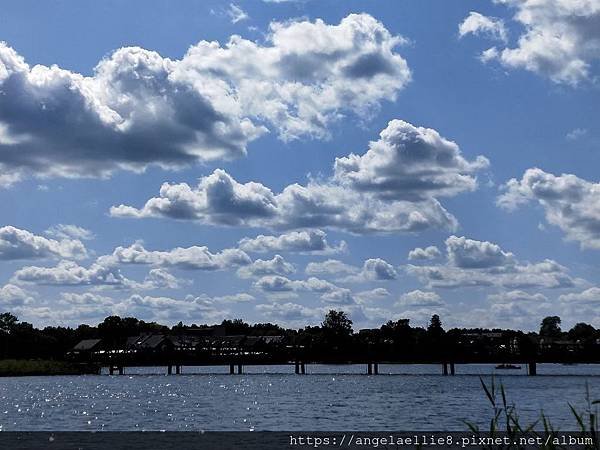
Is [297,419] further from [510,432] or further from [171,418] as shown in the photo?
[510,432]

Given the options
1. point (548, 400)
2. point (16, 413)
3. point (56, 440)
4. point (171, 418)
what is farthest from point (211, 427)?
point (548, 400)

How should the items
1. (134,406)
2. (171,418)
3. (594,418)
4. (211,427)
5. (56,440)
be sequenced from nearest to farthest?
(594,418) → (56,440) → (211,427) → (171,418) → (134,406)

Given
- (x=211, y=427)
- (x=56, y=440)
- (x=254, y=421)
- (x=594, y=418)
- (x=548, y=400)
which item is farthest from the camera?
(x=548, y=400)

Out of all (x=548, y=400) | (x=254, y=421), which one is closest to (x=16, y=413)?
(x=254, y=421)

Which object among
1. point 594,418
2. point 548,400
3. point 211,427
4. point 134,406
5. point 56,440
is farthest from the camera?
point 548,400

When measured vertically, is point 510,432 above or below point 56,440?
above

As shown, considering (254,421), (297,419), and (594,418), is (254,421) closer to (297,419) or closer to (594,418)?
(297,419)

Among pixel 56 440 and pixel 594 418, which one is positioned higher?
pixel 594 418

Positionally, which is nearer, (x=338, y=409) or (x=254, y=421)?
(x=254, y=421)

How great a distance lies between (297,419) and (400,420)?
352 inches

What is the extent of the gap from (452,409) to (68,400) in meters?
52.5

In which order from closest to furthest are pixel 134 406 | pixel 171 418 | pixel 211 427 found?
pixel 211 427
pixel 171 418
pixel 134 406

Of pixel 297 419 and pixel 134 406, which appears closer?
pixel 297 419

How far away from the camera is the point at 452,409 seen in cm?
8719
